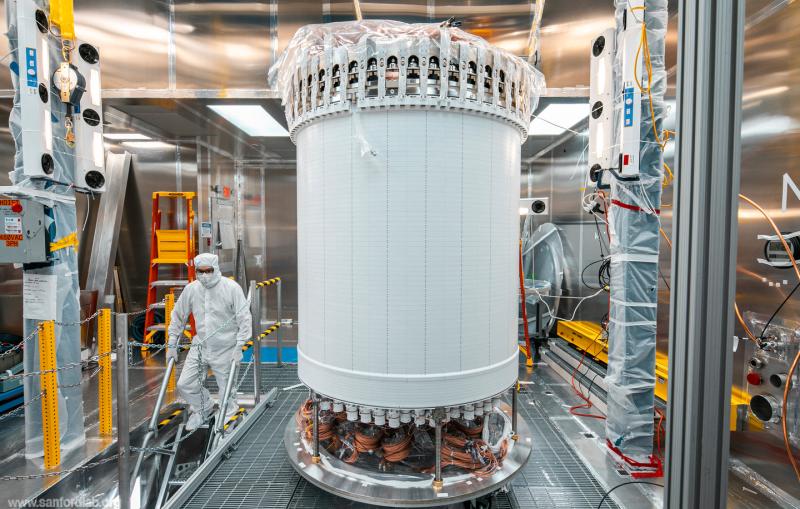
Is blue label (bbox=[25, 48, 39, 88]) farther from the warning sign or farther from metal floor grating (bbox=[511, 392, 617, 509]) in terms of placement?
metal floor grating (bbox=[511, 392, 617, 509])

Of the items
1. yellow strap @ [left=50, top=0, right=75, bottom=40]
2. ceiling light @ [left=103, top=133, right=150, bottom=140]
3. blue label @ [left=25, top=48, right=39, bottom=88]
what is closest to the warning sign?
blue label @ [left=25, top=48, right=39, bottom=88]

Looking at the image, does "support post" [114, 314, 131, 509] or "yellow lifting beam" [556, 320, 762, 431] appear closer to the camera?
"support post" [114, 314, 131, 509]

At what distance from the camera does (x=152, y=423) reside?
354 centimetres

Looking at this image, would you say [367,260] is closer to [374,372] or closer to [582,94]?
[374,372]

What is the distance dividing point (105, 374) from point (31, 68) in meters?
2.71

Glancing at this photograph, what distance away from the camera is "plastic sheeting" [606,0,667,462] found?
2.97 meters

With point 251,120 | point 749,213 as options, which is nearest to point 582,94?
point 749,213

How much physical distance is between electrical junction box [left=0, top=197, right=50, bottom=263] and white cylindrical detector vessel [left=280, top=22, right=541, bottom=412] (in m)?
2.58

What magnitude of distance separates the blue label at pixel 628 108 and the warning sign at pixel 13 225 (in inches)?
191

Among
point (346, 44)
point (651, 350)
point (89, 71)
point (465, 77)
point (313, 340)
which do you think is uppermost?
point (89, 71)

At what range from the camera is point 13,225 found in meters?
3.04

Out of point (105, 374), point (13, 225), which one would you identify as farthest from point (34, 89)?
point (105, 374)

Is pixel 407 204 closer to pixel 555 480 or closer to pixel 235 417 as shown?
pixel 555 480

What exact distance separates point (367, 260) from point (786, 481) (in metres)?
3.79
